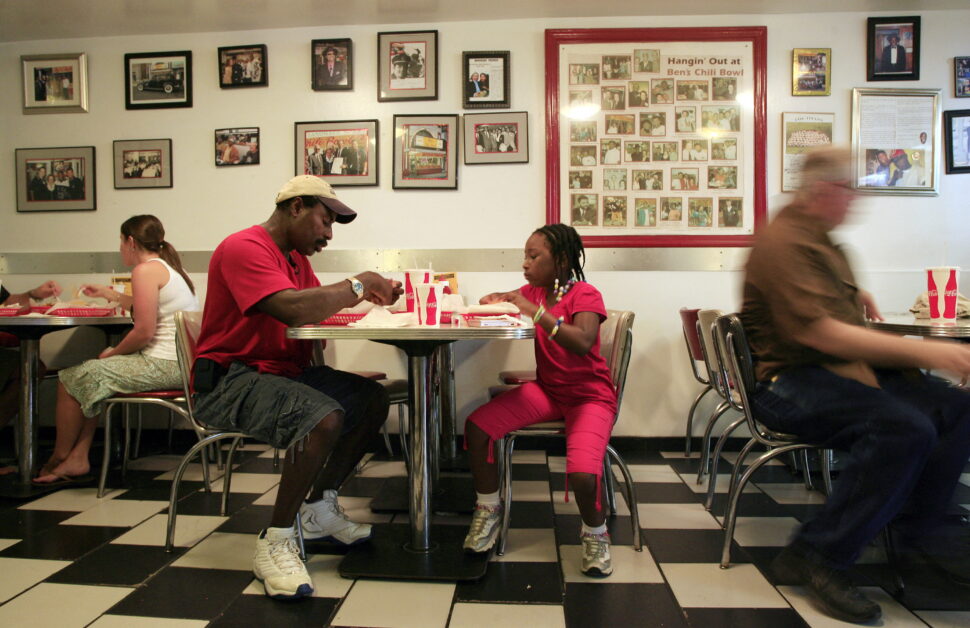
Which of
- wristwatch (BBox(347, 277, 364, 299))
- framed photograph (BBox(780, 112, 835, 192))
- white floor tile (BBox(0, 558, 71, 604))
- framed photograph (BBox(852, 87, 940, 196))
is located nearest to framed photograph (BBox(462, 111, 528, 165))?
framed photograph (BBox(780, 112, 835, 192))

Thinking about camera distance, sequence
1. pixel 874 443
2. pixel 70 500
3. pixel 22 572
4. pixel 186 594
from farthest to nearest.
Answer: pixel 70 500, pixel 22 572, pixel 186 594, pixel 874 443

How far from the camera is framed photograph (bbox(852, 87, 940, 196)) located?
3.42 m

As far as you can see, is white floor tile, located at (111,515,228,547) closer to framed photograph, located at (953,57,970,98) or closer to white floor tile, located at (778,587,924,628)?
white floor tile, located at (778,587,924,628)

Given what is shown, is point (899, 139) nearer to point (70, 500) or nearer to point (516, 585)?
point (516, 585)

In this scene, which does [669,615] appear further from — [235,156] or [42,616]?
[235,156]

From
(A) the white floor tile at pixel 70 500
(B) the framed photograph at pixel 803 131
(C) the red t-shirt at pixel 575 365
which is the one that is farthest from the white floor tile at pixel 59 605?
(B) the framed photograph at pixel 803 131

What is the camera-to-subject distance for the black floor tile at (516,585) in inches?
66.8

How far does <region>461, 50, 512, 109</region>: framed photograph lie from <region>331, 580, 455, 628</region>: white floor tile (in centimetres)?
264

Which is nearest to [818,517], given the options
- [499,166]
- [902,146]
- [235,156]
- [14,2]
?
[499,166]

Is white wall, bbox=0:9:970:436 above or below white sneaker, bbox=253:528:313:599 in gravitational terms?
above

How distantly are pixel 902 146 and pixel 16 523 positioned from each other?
4625 millimetres

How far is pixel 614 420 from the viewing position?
2.03 metres

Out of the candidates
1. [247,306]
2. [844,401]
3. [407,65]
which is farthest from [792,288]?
[407,65]

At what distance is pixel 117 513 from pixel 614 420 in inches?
78.2
